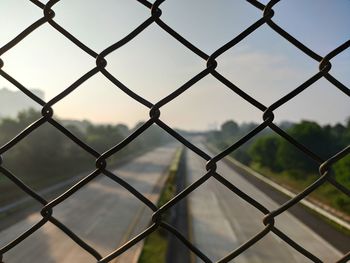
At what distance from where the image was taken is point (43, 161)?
32.8m

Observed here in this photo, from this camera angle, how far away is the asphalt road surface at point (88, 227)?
1471 cm

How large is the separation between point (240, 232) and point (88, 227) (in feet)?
23.5

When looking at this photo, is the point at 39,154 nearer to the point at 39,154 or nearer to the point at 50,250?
the point at 39,154

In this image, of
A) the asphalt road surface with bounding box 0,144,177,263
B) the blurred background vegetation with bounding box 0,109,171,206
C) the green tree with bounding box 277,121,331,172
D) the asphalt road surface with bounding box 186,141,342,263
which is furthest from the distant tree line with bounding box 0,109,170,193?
the green tree with bounding box 277,121,331,172

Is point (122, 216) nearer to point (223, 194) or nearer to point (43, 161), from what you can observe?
point (223, 194)

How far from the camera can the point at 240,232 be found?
765 inches

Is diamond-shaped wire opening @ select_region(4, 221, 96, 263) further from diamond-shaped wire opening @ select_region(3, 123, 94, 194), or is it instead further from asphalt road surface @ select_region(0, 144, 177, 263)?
diamond-shaped wire opening @ select_region(3, 123, 94, 194)

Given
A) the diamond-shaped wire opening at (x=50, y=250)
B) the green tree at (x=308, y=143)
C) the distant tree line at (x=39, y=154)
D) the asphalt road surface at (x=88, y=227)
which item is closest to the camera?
the diamond-shaped wire opening at (x=50, y=250)

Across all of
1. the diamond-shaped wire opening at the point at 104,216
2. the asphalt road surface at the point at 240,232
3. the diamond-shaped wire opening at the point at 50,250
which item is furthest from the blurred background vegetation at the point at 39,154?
the asphalt road surface at the point at 240,232

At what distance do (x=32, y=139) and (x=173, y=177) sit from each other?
11.8 meters

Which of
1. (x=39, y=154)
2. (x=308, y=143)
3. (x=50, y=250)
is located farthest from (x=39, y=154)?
(x=308, y=143)

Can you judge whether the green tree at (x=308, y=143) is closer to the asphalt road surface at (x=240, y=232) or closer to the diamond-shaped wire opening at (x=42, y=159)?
the asphalt road surface at (x=240, y=232)

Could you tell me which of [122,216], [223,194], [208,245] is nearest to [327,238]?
[208,245]

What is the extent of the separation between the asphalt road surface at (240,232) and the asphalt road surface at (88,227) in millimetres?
2866
